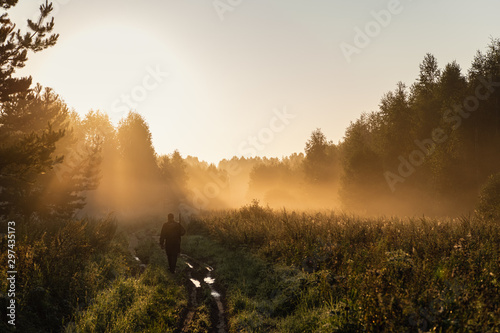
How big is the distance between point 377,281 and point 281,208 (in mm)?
25199

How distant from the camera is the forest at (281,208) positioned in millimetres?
6746

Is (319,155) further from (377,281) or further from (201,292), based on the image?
(377,281)

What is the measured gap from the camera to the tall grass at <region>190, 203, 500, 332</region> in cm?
462

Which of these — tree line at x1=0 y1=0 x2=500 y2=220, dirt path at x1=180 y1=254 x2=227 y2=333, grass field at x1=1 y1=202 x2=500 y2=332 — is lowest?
dirt path at x1=180 y1=254 x2=227 y2=333

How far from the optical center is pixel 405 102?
134 ft

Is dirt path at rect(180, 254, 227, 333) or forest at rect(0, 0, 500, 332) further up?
forest at rect(0, 0, 500, 332)

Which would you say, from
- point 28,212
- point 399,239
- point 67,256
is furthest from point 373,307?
point 28,212

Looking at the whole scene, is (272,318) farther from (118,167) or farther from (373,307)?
(118,167)
